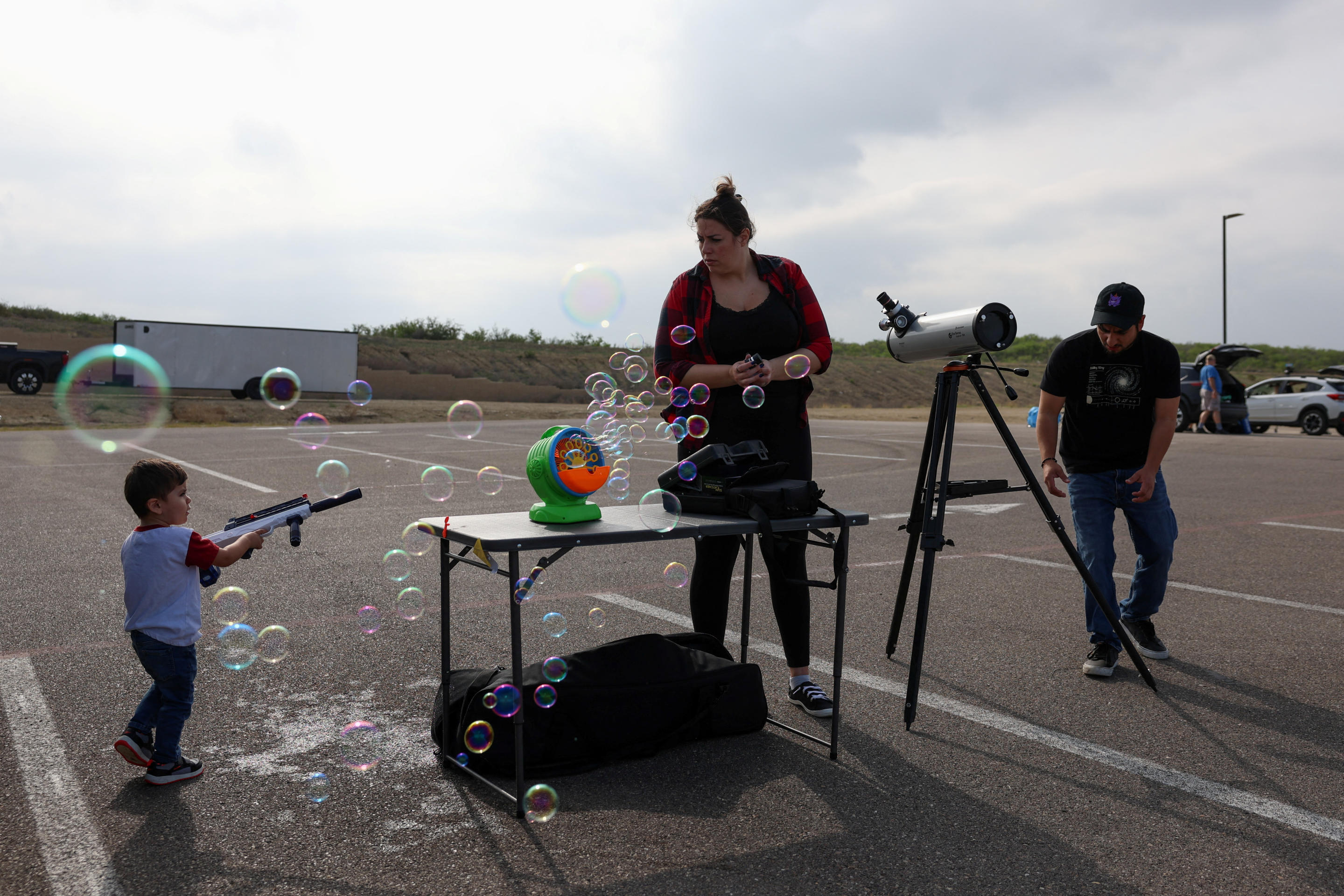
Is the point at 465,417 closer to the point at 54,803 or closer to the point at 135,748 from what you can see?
the point at 135,748

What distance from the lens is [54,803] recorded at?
3234 mm

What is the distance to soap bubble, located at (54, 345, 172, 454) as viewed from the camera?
92.4 feet

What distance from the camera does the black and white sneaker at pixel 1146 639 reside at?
5.07 m

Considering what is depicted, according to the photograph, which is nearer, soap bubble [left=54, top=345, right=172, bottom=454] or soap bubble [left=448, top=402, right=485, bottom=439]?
soap bubble [left=448, top=402, right=485, bottom=439]

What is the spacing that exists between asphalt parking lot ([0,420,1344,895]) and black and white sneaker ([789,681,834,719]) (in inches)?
2.8

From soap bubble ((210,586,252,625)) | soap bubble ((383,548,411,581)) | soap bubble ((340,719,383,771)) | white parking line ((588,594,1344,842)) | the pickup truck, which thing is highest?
the pickup truck

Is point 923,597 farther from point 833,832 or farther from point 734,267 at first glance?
point 734,267

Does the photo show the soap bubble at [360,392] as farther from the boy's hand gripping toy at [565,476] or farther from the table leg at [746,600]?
the boy's hand gripping toy at [565,476]

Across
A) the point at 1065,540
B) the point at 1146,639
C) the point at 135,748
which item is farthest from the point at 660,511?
the point at 1146,639

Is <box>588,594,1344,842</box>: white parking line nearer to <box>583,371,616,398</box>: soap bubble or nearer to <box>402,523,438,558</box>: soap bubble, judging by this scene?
<box>583,371,616,398</box>: soap bubble

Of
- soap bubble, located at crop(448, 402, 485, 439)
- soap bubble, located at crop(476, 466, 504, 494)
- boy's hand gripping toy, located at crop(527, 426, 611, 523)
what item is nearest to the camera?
boy's hand gripping toy, located at crop(527, 426, 611, 523)

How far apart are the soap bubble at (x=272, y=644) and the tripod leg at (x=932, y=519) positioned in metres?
2.55

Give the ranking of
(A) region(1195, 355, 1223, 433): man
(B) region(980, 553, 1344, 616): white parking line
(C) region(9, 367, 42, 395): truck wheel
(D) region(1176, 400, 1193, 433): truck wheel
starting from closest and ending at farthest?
(B) region(980, 553, 1344, 616): white parking line
(A) region(1195, 355, 1223, 433): man
(D) region(1176, 400, 1193, 433): truck wheel
(C) region(9, 367, 42, 395): truck wheel

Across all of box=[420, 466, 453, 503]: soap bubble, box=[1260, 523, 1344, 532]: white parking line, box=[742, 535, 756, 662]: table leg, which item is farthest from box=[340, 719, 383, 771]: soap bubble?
box=[1260, 523, 1344, 532]: white parking line
